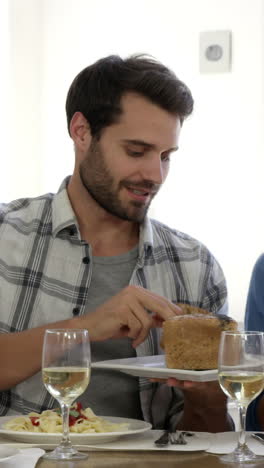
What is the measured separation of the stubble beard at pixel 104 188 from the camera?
2.14 meters

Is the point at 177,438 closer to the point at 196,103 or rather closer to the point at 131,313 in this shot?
the point at 131,313

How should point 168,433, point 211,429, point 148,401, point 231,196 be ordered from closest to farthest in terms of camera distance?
point 168,433
point 211,429
point 148,401
point 231,196

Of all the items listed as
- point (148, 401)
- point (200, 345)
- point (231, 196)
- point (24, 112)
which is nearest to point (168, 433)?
point (200, 345)

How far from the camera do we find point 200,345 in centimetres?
173

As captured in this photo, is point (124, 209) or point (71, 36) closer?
point (124, 209)

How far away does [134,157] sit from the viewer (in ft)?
6.93

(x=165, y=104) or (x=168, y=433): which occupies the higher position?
(x=165, y=104)

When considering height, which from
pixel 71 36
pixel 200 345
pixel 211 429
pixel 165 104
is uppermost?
pixel 71 36

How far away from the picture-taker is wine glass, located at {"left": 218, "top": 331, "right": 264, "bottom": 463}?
1333 mm

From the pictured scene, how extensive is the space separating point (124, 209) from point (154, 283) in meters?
0.19

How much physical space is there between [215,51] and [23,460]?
3.23 m

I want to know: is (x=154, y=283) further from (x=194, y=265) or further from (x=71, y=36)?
(x=71, y=36)

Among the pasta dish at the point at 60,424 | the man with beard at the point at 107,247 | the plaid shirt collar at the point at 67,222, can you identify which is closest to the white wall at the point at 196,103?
the man with beard at the point at 107,247

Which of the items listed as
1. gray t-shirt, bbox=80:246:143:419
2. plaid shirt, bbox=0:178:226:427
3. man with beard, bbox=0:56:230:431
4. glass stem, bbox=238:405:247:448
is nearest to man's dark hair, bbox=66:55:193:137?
man with beard, bbox=0:56:230:431
